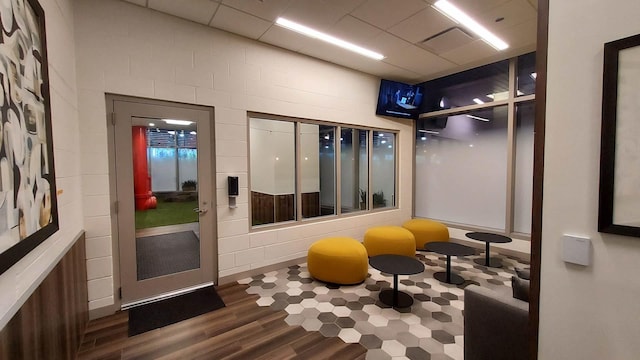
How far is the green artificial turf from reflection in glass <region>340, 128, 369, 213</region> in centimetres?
268

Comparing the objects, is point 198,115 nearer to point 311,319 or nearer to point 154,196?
point 154,196

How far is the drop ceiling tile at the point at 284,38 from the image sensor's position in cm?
330

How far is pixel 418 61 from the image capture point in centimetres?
433

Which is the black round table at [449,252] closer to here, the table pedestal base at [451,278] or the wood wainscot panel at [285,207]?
the table pedestal base at [451,278]

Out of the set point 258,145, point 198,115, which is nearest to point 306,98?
point 258,145

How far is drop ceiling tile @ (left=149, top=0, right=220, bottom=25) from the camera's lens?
2.70 m

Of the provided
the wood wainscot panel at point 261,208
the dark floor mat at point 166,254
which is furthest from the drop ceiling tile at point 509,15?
the dark floor mat at point 166,254

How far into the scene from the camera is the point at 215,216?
326 cm

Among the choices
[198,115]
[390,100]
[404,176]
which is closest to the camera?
[198,115]

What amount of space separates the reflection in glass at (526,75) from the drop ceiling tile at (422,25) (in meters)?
1.89

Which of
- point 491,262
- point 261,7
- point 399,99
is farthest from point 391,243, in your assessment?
point 261,7

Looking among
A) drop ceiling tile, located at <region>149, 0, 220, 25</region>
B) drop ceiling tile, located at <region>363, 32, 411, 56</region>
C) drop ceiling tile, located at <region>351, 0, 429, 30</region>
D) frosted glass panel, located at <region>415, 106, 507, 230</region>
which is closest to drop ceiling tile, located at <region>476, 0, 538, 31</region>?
drop ceiling tile, located at <region>351, 0, 429, 30</region>

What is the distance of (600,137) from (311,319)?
2476 millimetres

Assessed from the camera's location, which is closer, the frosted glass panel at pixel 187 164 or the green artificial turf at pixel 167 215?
the green artificial turf at pixel 167 215
